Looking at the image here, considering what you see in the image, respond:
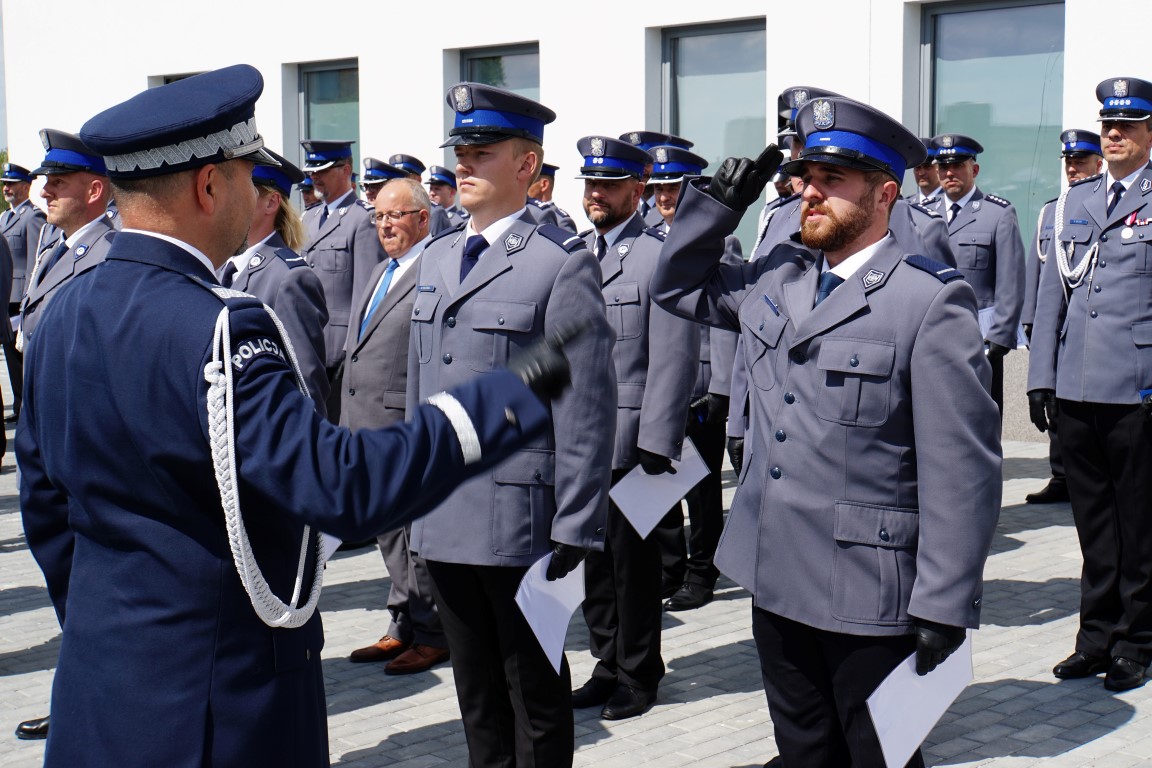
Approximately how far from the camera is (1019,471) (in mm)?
10523

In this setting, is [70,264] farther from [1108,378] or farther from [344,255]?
[1108,378]

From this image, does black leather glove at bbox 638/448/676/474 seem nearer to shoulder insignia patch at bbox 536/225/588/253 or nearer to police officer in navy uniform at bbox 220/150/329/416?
police officer in navy uniform at bbox 220/150/329/416

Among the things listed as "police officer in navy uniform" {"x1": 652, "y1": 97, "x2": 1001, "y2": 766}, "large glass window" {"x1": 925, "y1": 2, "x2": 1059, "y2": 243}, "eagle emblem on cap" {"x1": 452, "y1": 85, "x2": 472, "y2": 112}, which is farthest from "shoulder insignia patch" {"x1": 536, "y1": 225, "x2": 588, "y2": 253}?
"large glass window" {"x1": 925, "y1": 2, "x2": 1059, "y2": 243}

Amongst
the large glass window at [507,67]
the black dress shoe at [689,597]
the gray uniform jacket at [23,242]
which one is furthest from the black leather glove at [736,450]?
the gray uniform jacket at [23,242]

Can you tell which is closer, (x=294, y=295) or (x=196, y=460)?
(x=196, y=460)

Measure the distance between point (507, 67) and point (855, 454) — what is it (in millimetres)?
11834

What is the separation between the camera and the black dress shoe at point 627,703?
5249 mm

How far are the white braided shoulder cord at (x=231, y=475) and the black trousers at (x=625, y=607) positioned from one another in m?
3.01

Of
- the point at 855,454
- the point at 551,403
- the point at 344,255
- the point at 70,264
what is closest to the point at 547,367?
the point at 855,454

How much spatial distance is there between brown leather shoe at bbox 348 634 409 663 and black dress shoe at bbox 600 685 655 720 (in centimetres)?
113

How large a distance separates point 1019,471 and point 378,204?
612cm

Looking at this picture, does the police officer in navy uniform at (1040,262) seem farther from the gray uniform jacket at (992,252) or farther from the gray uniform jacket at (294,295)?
the gray uniform jacket at (294,295)

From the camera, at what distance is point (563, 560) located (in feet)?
13.2

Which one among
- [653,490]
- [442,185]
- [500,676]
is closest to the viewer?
[500,676]
